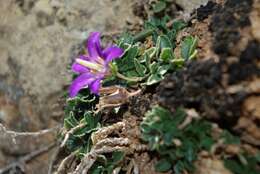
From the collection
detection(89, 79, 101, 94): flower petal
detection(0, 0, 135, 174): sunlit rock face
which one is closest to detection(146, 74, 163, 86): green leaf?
detection(89, 79, 101, 94): flower petal

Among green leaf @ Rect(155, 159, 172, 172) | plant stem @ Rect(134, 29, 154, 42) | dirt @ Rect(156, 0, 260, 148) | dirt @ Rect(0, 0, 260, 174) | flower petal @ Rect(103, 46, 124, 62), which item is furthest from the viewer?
plant stem @ Rect(134, 29, 154, 42)

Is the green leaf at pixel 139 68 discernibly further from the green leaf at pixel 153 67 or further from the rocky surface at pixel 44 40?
the rocky surface at pixel 44 40

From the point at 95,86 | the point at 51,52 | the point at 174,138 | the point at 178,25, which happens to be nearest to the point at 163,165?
the point at 174,138

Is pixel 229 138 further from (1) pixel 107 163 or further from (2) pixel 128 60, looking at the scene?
(2) pixel 128 60

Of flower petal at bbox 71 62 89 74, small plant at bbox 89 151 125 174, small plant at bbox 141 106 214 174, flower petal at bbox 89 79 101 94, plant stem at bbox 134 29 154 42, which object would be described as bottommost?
small plant at bbox 89 151 125 174

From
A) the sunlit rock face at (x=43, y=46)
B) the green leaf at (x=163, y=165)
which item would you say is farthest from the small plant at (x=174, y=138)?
the sunlit rock face at (x=43, y=46)

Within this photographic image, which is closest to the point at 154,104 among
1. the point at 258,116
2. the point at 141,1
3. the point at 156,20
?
the point at 258,116

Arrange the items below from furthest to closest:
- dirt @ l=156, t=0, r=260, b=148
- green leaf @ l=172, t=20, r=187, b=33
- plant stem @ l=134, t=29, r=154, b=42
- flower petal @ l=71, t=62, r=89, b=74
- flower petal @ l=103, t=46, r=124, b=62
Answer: plant stem @ l=134, t=29, r=154, b=42
green leaf @ l=172, t=20, r=187, b=33
flower petal @ l=71, t=62, r=89, b=74
flower petal @ l=103, t=46, r=124, b=62
dirt @ l=156, t=0, r=260, b=148

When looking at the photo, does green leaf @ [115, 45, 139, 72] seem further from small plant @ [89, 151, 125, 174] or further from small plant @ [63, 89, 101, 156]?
small plant @ [89, 151, 125, 174]
